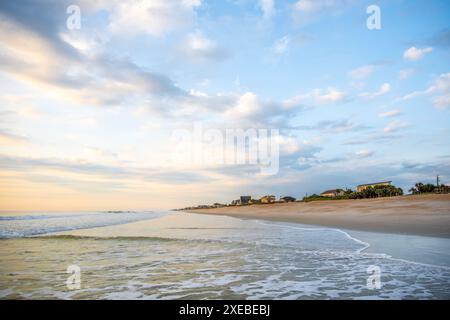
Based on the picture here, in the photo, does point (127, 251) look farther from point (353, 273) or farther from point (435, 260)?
point (435, 260)

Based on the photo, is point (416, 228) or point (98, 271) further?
point (416, 228)

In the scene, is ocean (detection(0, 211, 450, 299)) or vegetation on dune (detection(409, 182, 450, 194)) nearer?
ocean (detection(0, 211, 450, 299))

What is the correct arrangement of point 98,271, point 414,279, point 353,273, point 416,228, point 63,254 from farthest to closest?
point 416,228, point 63,254, point 98,271, point 353,273, point 414,279

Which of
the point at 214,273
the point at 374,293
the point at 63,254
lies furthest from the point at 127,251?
the point at 374,293

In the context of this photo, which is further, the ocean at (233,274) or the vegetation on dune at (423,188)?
the vegetation on dune at (423,188)

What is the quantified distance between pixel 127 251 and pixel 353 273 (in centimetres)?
807

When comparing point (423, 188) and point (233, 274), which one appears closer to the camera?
point (233, 274)

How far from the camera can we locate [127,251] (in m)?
11.4
